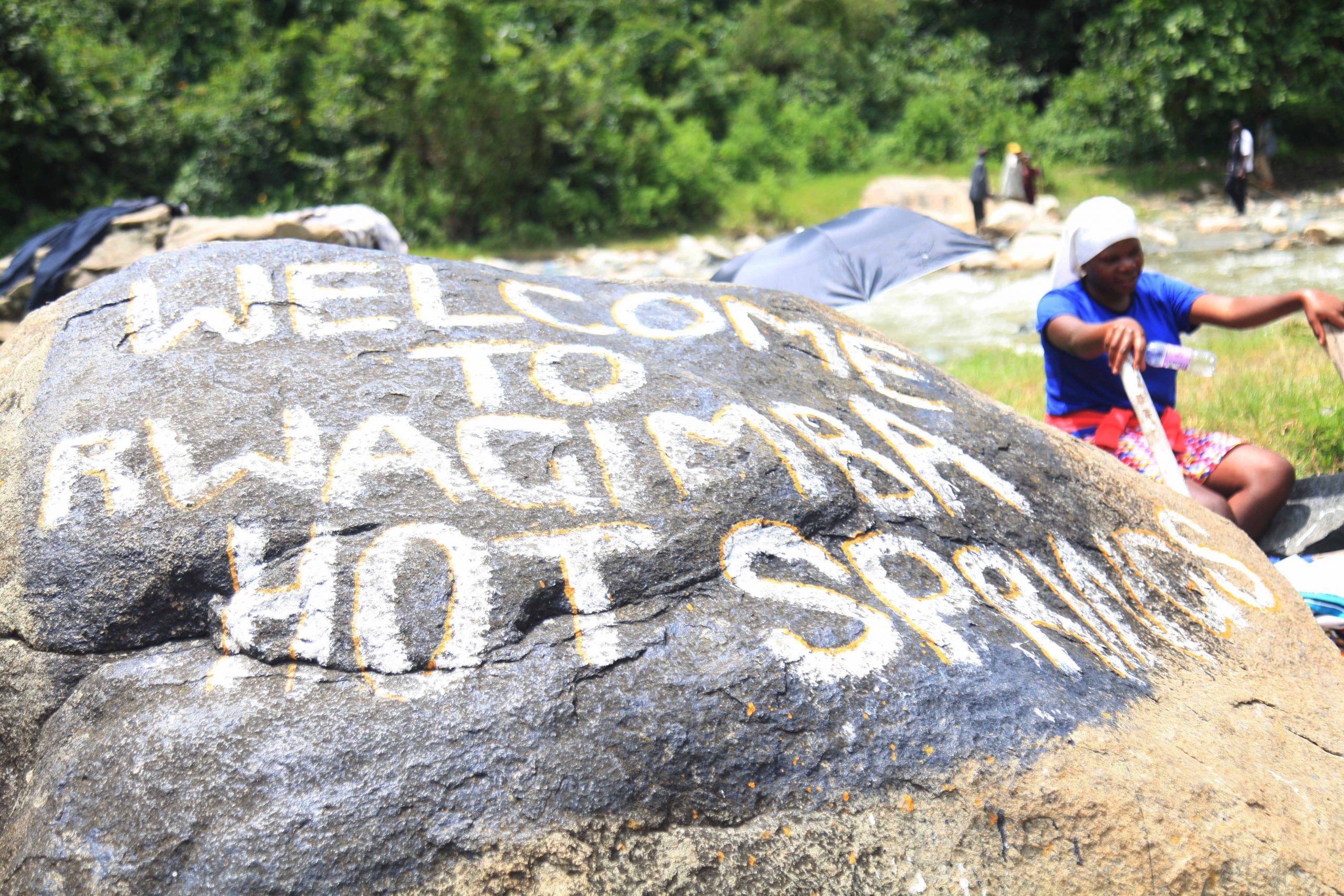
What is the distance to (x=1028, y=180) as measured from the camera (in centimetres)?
1385

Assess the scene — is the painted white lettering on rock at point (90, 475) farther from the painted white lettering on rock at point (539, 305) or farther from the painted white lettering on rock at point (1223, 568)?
the painted white lettering on rock at point (1223, 568)

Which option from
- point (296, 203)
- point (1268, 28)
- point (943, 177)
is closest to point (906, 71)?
point (943, 177)

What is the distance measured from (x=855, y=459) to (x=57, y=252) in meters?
5.94

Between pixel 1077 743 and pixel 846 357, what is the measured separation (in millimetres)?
1439

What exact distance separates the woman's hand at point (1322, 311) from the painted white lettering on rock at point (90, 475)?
3.14 m

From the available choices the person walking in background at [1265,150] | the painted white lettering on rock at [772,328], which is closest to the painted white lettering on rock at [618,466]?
the painted white lettering on rock at [772,328]

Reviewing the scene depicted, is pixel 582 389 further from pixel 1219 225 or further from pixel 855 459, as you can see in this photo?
pixel 1219 225

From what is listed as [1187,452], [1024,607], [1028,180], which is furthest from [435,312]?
[1028,180]

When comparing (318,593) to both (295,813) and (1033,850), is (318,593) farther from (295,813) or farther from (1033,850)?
(1033,850)

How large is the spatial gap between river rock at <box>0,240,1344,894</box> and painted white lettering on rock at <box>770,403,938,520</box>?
15 millimetres

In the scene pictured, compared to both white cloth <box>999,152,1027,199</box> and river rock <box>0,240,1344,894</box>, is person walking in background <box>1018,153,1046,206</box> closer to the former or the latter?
white cloth <box>999,152,1027,199</box>

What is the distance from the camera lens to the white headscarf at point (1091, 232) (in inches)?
131

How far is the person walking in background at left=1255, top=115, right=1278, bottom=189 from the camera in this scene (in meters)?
14.6

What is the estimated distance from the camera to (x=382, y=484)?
87.2 inches
